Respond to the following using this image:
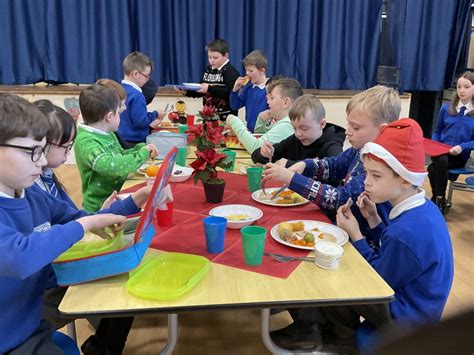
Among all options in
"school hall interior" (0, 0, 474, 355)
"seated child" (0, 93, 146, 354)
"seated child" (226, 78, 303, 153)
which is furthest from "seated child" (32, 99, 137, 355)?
"school hall interior" (0, 0, 474, 355)

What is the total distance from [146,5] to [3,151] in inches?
170

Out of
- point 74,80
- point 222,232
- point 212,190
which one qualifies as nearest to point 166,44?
point 74,80

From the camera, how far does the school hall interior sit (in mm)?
5148

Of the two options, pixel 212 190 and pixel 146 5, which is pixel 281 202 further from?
pixel 146 5

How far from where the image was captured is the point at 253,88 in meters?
4.16

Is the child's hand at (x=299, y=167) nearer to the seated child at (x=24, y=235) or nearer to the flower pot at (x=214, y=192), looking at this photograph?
the flower pot at (x=214, y=192)

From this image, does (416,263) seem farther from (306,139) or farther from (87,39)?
(87,39)

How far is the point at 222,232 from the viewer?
1.54 metres

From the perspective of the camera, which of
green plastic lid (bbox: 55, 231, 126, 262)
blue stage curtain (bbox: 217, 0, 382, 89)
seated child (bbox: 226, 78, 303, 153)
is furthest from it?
blue stage curtain (bbox: 217, 0, 382, 89)

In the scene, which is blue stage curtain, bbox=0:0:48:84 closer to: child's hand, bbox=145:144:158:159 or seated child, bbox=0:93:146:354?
child's hand, bbox=145:144:158:159

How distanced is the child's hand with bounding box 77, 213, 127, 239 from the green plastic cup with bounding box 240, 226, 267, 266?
404 mm

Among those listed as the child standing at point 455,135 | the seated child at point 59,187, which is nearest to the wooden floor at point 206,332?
the seated child at point 59,187

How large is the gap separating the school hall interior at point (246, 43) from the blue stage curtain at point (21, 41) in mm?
11

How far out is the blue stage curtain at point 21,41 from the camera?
505 centimetres
